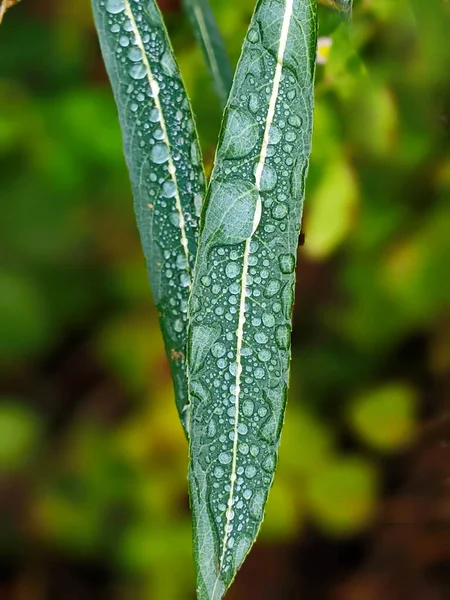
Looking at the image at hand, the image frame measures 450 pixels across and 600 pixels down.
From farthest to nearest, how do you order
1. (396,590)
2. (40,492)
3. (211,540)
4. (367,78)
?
(40,492)
(396,590)
(367,78)
(211,540)

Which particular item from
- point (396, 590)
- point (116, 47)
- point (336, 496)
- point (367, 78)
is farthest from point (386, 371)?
point (116, 47)

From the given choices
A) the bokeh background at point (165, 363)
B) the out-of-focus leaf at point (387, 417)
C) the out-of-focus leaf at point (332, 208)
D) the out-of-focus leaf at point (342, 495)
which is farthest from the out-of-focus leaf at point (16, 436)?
the out-of-focus leaf at point (332, 208)

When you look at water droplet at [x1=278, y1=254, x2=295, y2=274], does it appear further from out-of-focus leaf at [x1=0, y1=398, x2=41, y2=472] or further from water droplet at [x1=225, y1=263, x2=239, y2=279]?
out-of-focus leaf at [x1=0, y1=398, x2=41, y2=472]

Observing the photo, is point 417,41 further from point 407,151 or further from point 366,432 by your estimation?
point 366,432

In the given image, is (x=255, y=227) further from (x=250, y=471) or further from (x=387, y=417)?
(x=387, y=417)

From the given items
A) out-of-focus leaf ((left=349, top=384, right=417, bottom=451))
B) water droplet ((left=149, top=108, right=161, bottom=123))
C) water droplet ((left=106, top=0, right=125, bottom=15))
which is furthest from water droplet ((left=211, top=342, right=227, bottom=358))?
out-of-focus leaf ((left=349, top=384, right=417, bottom=451))

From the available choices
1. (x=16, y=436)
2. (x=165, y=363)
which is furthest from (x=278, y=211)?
(x=16, y=436)

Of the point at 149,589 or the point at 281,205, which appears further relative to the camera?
the point at 149,589

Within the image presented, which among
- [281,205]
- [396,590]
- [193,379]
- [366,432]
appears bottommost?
[396,590]
